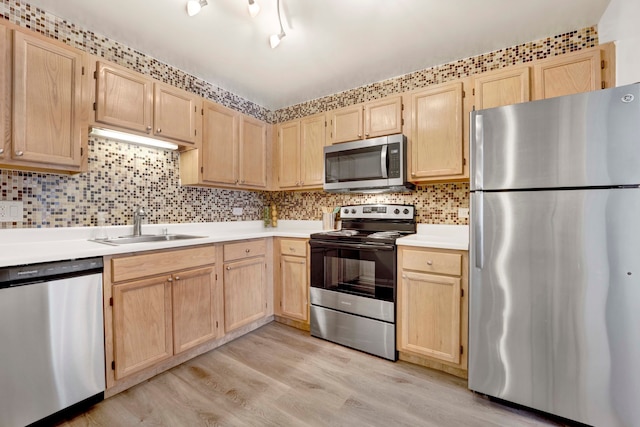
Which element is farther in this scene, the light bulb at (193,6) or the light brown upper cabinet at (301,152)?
the light brown upper cabinet at (301,152)

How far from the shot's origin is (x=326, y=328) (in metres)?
2.50

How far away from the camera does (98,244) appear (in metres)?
1.85

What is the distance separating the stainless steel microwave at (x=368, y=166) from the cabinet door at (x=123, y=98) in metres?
1.57

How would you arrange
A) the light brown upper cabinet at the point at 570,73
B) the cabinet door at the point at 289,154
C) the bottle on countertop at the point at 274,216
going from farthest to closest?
the bottle on countertop at the point at 274,216 → the cabinet door at the point at 289,154 → the light brown upper cabinet at the point at 570,73

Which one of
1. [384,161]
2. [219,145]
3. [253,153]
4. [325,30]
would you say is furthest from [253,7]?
[253,153]

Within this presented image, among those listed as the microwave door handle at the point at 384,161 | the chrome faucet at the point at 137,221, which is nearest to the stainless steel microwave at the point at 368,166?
the microwave door handle at the point at 384,161

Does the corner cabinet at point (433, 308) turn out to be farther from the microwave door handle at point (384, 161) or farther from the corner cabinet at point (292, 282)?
the corner cabinet at point (292, 282)

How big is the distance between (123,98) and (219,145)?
2.78 ft

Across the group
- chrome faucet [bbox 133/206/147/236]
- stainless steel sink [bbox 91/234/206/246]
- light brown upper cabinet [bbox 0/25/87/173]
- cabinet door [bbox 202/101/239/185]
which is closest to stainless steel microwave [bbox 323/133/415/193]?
cabinet door [bbox 202/101/239/185]

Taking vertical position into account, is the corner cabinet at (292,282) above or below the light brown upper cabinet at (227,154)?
below

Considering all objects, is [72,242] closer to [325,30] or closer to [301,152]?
[301,152]

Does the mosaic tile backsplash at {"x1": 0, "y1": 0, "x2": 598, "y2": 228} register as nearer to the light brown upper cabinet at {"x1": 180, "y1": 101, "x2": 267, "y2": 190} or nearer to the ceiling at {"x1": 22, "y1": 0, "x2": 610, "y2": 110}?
the ceiling at {"x1": 22, "y1": 0, "x2": 610, "y2": 110}

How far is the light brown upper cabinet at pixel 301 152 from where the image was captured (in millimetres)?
2963

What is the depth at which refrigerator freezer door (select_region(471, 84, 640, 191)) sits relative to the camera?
4.42 ft
